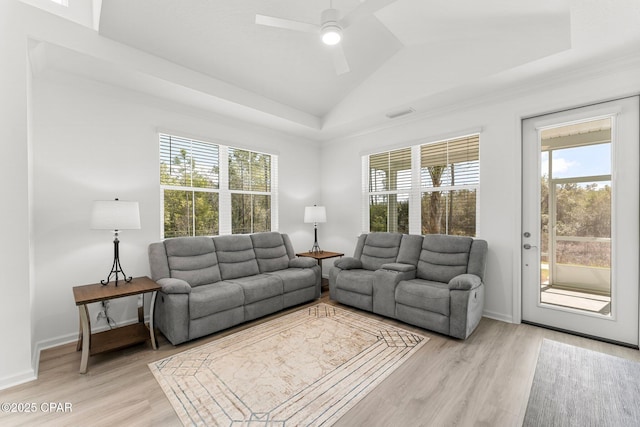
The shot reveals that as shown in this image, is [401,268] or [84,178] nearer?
[84,178]

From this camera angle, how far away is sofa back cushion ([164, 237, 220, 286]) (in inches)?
134

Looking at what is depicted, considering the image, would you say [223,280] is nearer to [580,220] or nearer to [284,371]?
[284,371]

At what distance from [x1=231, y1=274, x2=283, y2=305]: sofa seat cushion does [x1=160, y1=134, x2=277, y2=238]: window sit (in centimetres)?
104

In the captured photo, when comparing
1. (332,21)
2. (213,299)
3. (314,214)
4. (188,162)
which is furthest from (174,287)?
(332,21)

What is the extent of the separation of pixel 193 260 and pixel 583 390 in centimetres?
392

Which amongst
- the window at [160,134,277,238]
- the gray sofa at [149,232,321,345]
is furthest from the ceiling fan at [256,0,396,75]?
the gray sofa at [149,232,321,345]

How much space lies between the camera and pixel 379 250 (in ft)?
14.2

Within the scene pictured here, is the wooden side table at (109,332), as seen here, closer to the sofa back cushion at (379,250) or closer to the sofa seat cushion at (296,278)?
the sofa seat cushion at (296,278)

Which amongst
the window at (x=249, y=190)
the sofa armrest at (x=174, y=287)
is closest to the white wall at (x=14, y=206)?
the sofa armrest at (x=174, y=287)

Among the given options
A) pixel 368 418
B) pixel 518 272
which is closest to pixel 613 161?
pixel 518 272

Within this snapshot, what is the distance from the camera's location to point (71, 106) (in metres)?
2.99

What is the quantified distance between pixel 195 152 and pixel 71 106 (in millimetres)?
1372

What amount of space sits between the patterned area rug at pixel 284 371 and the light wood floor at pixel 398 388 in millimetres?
120

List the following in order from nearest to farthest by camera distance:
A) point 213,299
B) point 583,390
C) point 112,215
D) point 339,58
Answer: point 583,390 < point 339,58 < point 112,215 < point 213,299
